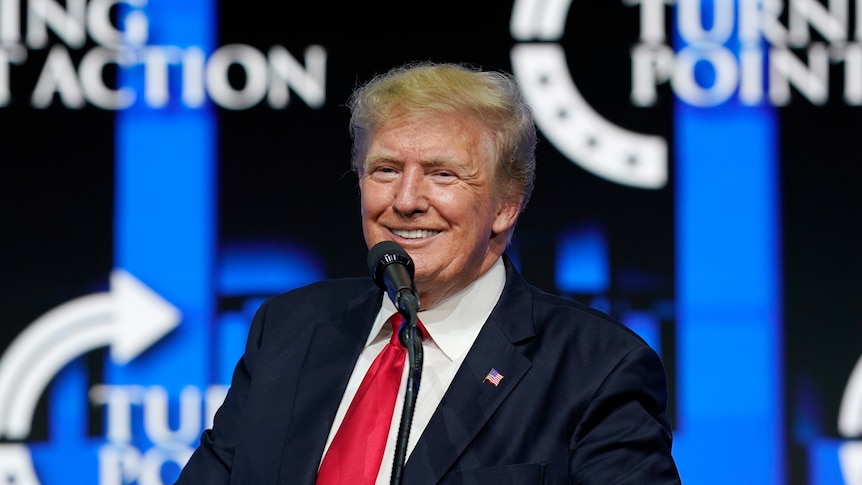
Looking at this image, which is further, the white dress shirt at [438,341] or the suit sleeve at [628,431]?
the white dress shirt at [438,341]

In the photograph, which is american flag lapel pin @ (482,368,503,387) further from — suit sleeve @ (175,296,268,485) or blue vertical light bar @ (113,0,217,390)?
blue vertical light bar @ (113,0,217,390)

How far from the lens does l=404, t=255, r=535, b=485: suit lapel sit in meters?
1.72

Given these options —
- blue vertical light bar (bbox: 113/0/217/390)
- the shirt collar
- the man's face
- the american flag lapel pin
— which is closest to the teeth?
the man's face

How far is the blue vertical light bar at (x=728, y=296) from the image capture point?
3.08 metres

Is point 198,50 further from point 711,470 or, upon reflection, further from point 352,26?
point 711,470

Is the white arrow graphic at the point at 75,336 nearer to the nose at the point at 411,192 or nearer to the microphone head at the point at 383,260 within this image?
the nose at the point at 411,192

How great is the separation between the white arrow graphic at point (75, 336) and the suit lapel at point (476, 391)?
1504 millimetres

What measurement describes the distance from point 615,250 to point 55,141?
1.63 meters

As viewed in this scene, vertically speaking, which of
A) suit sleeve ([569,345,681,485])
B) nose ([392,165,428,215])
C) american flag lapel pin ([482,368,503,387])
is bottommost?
suit sleeve ([569,345,681,485])

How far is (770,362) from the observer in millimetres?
3096

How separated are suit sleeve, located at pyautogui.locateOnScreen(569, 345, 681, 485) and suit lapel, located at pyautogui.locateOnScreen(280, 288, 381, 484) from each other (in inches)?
16.3

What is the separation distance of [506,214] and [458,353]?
0.28 metres

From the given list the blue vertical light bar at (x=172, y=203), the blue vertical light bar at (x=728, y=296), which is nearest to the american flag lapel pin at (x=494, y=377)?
the blue vertical light bar at (x=728, y=296)

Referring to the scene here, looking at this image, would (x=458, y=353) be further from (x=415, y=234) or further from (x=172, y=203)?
(x=172, y=203)
